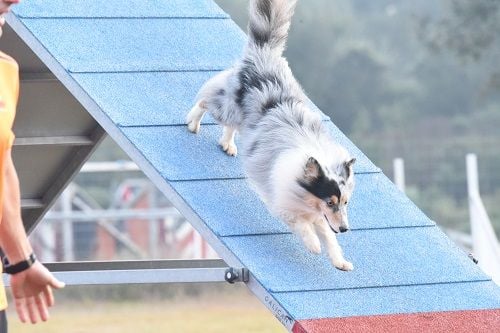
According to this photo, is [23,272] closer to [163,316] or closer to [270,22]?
[270,22]

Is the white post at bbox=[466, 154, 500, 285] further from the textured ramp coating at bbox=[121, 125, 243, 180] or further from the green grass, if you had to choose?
the textured ramp coating at bbox=[121, 125, 243, 180]

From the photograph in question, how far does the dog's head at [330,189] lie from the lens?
15.8 ft

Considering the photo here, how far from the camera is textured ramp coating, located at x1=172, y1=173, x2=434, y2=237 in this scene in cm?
497

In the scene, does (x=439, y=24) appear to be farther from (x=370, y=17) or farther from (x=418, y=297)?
(x=370, y=17)

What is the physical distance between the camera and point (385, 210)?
557 centimetres

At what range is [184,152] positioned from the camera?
17.6 feet

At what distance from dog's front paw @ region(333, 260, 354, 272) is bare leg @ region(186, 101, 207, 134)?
3.22 ft

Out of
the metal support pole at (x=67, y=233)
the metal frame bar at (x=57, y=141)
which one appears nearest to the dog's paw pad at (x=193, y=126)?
the metal frame bar at (x=57, y=141)

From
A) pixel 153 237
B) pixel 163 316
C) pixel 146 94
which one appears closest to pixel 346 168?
pixel 146 94

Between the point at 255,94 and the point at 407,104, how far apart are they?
26383 mm

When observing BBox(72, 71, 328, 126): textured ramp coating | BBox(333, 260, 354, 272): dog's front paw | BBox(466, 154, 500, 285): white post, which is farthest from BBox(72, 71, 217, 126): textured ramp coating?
BBox(466, 154, 500, 285): white post

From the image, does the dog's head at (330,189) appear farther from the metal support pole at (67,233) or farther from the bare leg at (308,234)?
the metal support pole at (67,233)

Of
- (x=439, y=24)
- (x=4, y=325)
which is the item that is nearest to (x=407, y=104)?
(x=439, y=24)

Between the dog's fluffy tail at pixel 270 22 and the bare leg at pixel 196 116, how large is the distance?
341mm
